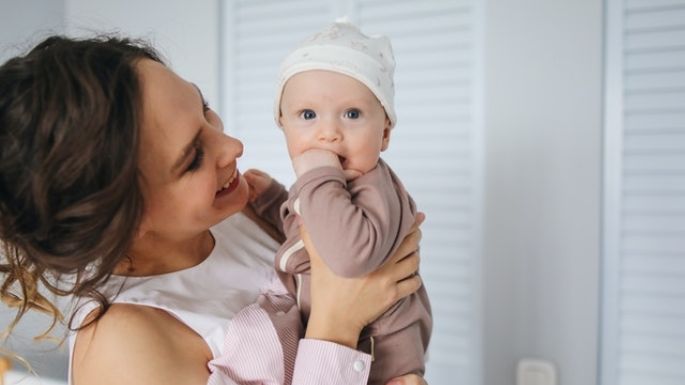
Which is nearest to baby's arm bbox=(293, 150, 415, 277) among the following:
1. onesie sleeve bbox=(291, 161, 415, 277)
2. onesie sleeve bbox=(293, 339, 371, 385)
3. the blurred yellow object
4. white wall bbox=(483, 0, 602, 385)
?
onesie sleeve bbox=(291, 161, 415, 277)

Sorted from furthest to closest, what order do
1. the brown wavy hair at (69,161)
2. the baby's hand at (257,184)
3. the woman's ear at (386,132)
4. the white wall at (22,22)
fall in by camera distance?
1. the white wall at (22,22)
2. the baby's hand at (257,184)
3. the woman's ear at (386,132)
4. the brown wavy hair at (69,161)

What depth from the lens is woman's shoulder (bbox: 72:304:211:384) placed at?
83cm

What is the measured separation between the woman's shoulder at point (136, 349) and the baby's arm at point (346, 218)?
0.27 m

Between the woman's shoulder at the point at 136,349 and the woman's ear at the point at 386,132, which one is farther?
the woman's ear at the point at 386,132

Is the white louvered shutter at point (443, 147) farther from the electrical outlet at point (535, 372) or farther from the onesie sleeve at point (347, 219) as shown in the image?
the onesie sleeve at point (347, 219)

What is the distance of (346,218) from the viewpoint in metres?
0.87

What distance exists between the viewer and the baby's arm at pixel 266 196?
126 cm

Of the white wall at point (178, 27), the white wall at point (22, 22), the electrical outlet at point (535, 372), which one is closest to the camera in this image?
the electrical outlet at point (535, 372)

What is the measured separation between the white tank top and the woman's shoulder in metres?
0.02

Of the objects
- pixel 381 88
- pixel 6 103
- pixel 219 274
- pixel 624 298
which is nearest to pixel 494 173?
pixel 624 298

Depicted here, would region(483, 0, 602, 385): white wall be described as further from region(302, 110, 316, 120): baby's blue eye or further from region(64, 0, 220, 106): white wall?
region(64, 0, 220, 106): white wall

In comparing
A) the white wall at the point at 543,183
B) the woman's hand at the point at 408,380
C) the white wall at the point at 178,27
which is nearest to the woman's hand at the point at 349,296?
the woman's hand at the point at 408,380

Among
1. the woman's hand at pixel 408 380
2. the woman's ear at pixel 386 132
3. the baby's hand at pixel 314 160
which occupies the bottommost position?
the woman's hand at pixel 408 380

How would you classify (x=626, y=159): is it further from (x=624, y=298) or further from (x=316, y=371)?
(x=316, y=371)
